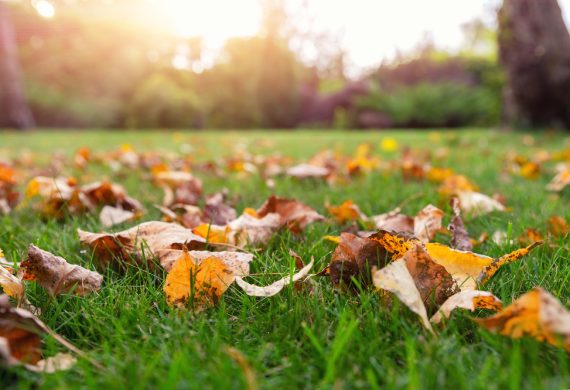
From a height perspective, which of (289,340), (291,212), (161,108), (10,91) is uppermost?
(10,91)

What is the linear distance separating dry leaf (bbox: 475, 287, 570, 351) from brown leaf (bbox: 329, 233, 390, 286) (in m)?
0.31

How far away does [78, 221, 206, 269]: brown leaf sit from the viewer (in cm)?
122

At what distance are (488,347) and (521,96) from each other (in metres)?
→ 8.16

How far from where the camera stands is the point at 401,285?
2.86ft

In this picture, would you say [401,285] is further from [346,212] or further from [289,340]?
[346,212]

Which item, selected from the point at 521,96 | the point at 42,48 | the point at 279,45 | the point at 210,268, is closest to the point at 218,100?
the point at 279,45

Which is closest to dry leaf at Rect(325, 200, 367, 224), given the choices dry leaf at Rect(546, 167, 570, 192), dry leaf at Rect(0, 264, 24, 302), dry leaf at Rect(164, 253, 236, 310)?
dry leaf at Rect(164, 253, 236, 310)

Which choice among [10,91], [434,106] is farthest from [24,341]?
[434,106]

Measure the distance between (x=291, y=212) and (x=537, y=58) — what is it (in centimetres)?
747

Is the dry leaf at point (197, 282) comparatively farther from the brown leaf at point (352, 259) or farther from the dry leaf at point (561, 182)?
the dry leaf at point (561, 182)

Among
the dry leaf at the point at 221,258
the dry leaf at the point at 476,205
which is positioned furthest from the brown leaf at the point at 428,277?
the dry leaf at the point at 476,205

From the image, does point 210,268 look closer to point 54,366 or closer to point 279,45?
point 54,366

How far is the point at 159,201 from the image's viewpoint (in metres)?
2.15

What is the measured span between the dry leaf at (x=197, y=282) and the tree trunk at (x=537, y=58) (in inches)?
314
